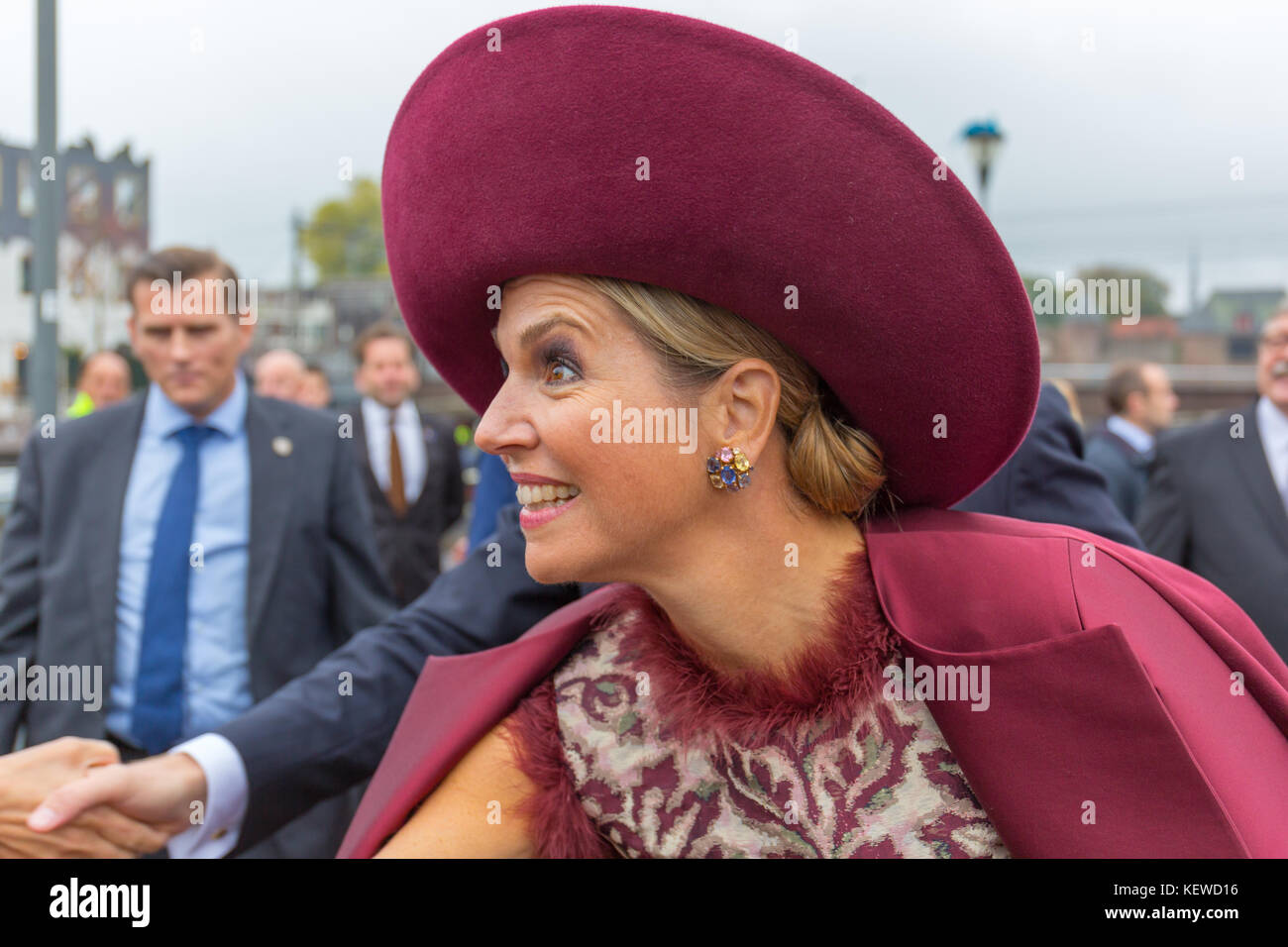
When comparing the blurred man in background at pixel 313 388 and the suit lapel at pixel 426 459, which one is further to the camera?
the blurred man in background at pixel 313 388

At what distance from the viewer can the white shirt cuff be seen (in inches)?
→ 83.1

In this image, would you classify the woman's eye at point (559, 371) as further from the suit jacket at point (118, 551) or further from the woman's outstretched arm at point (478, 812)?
the suit jacket at point (118, 551)

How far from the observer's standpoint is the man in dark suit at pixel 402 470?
7012 mm

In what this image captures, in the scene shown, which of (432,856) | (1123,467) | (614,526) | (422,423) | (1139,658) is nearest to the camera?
(1139,658)

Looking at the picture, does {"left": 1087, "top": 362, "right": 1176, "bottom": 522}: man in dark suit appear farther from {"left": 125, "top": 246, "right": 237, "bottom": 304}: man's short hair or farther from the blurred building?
the blurred building

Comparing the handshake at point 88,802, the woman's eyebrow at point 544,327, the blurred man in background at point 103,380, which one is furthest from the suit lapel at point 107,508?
the blurred man in background at point 103,380

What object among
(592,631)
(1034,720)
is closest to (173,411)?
→ (592,631)

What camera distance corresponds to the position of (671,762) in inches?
71.3

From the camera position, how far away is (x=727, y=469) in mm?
1684

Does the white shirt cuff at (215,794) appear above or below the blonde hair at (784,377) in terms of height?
below

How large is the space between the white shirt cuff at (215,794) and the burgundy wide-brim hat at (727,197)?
3.39 feet

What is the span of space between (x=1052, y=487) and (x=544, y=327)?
3.92ft
